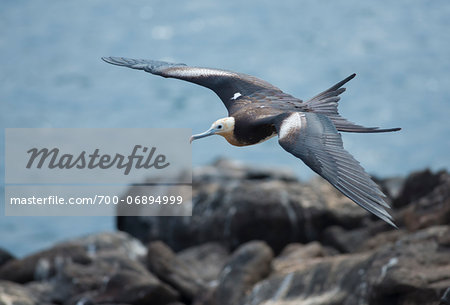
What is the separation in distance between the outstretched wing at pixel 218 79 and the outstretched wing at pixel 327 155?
101 centimetres

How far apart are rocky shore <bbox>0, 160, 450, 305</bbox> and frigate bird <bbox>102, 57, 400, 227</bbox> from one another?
2.20 ft

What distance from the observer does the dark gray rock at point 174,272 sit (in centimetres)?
840

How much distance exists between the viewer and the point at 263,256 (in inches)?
307

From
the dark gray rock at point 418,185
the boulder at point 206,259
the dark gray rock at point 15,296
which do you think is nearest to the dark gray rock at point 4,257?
the dark gray rock at point 15,296

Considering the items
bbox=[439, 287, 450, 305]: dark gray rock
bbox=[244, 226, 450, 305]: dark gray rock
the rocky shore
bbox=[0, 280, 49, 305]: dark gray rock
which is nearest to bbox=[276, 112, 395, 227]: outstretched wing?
bbox=[439, 287, 450, 305]: dark gray rock

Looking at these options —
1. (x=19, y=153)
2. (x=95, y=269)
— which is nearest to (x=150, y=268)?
(x=95, y=269)

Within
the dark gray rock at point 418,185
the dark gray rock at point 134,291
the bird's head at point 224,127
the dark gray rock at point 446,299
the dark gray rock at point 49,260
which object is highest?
the bird's head at point 224,127

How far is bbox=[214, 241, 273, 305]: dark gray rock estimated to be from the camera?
762cm

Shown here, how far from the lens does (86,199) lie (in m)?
16.8

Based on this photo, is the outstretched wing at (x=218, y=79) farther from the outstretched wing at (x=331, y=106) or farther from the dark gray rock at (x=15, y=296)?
the dark gray rock at (x=15, y=296)

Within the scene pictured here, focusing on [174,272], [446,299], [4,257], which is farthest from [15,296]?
[446,299]

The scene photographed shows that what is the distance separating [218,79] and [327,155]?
1.97 meters

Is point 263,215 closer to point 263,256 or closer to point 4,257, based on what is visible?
point 263,256

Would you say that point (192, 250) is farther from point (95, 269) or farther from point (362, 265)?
point (362, 265)
